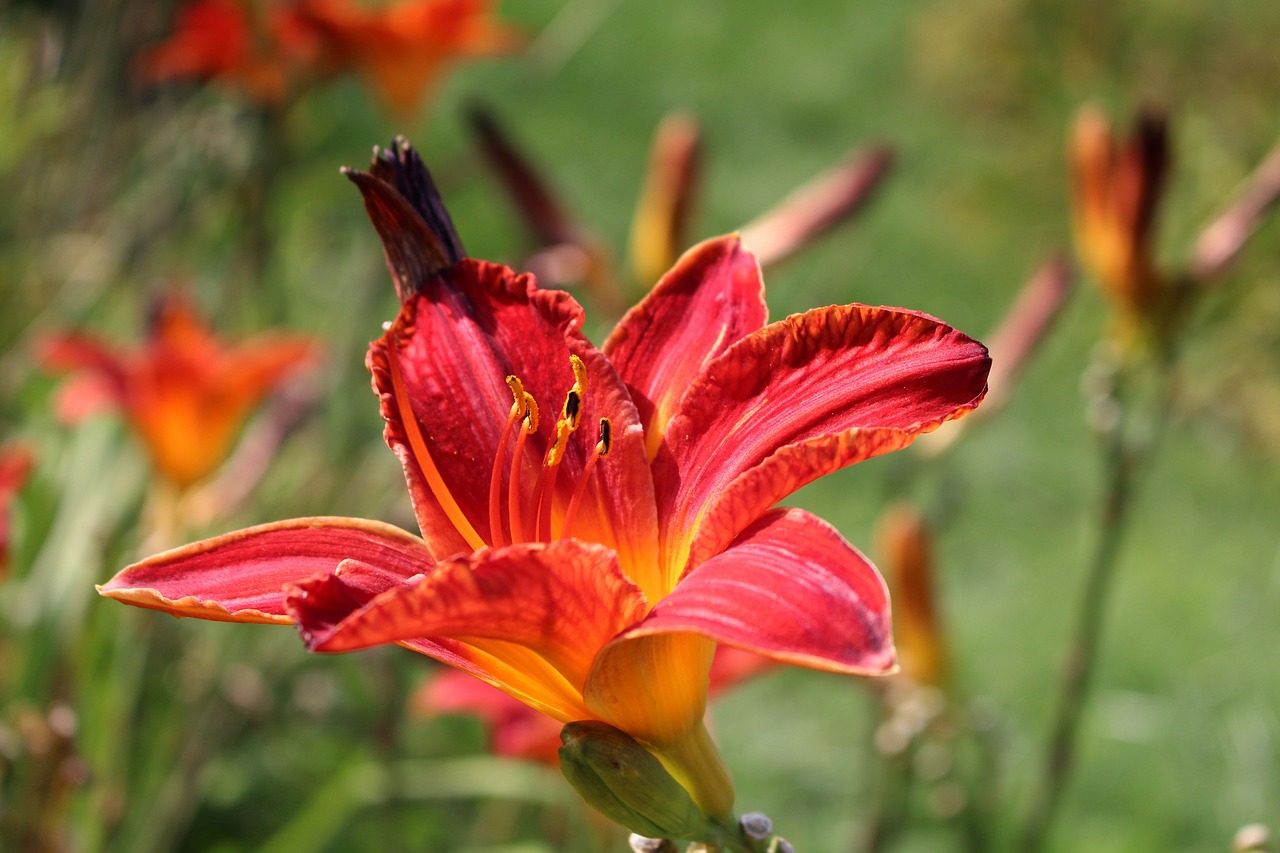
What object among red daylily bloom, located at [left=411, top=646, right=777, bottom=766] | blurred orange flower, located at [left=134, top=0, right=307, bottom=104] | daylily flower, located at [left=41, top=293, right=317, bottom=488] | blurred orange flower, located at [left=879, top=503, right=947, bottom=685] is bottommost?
red daylily bloom, located at [left=411, top=646, right=777, bottom=766]

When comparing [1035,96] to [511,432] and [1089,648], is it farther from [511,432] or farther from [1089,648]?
[511,432]

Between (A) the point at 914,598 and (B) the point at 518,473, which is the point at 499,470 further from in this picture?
(A) the point at 914,598

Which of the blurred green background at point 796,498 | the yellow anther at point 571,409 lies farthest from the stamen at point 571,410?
the blurred green background at point 796,498

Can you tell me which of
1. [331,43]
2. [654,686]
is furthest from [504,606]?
[331,43]

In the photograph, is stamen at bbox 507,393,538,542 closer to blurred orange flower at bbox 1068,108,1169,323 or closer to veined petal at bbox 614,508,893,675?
veined petal at bbox 614,508,893,675

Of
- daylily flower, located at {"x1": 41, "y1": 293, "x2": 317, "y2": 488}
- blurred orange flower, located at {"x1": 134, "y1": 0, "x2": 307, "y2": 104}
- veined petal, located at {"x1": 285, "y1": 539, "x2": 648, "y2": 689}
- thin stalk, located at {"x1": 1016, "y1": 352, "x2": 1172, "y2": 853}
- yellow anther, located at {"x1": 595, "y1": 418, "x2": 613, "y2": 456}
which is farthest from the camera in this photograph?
blurred orange flower, located at {"x1": 134, "y1": 0, "x2": 307, "y2": 104}

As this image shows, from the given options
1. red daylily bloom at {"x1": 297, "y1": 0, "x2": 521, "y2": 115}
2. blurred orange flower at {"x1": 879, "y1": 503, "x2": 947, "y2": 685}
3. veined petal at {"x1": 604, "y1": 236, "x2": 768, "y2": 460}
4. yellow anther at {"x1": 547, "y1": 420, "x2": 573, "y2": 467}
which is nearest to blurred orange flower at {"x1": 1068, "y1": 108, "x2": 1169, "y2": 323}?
blurred orange flower at {"x1": 879, "y1": 503, "x2": 947, "y2": 685}

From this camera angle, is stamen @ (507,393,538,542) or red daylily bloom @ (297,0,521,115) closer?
stamen @ (507,393,538,542)
